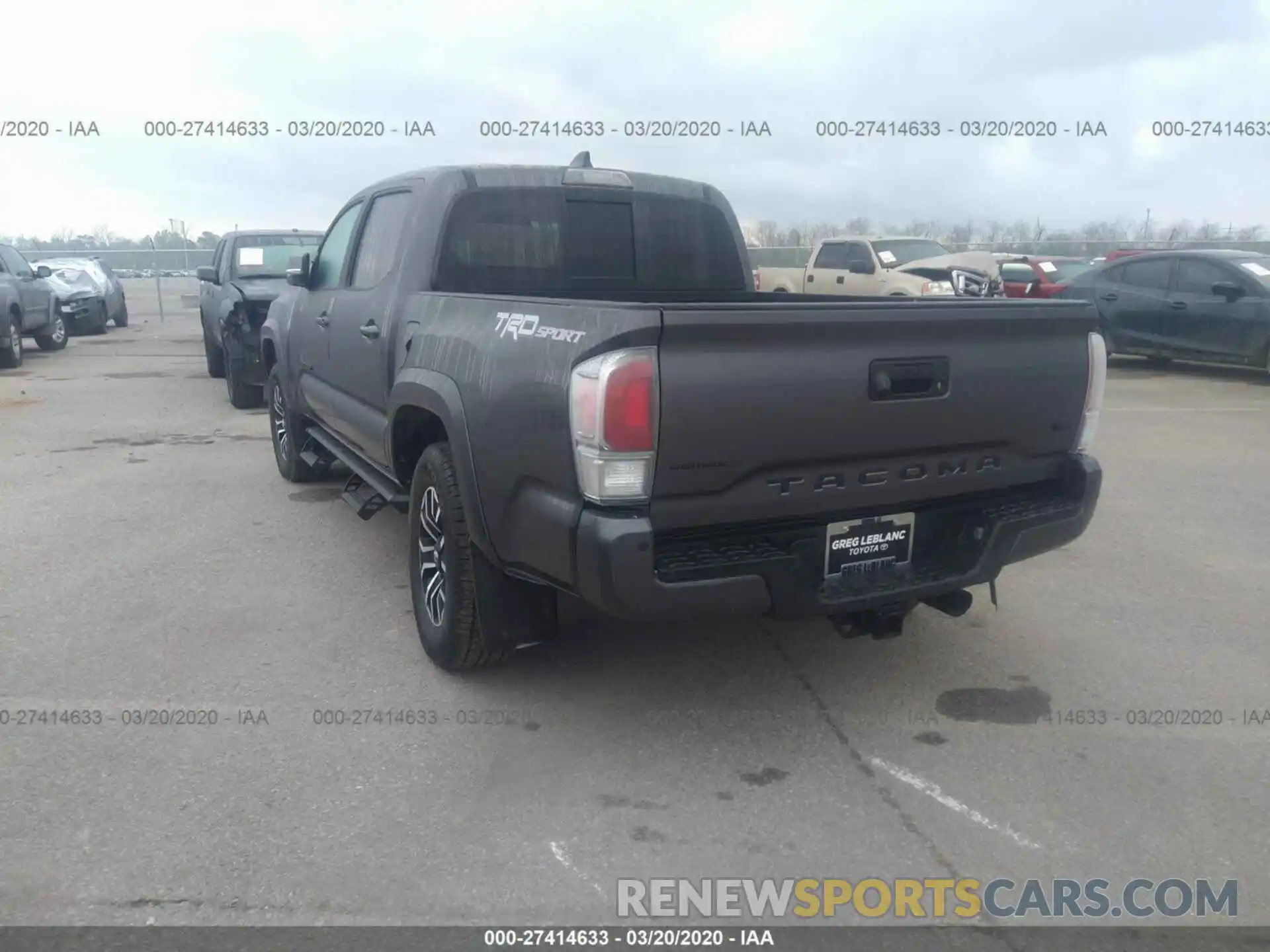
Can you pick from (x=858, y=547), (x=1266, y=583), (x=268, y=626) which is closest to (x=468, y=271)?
(x=268, y=626)

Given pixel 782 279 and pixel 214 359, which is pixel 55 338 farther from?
pixel 782 279

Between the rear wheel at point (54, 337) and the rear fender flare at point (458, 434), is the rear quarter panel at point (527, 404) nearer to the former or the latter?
the rear fender flare at point (458, 434)

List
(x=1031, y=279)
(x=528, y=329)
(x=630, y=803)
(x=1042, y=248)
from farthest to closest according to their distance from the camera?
(x=1042, y=248) < (x=1031, y=279) < (x=528, y=329) < (x=630, y=803)

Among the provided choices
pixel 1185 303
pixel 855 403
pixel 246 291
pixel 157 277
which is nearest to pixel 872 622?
pixel 855 403

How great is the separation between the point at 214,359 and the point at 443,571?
11.0 meters

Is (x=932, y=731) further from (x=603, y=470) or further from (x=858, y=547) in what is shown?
(x=603, y=470)

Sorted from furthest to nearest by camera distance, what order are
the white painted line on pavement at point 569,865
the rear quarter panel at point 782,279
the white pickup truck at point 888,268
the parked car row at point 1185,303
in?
the rear quarter panel at point 782,279 < the white pickup truck at point 888,268 < the parked car row at point 1185,303 < the white painted line on pavement at point 569,865

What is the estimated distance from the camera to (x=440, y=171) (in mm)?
4723

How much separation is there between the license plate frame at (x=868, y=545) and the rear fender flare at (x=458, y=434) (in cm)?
115

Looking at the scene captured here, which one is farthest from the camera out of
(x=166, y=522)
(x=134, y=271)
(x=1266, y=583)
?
(x=134, y=271)

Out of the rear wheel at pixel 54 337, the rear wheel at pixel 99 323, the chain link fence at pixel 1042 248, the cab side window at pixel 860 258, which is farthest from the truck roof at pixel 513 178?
the chain link fence at pixel 1042 248

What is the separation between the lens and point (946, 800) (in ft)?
10.8

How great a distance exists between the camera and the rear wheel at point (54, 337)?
1762cm

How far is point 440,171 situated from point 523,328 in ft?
5.36
